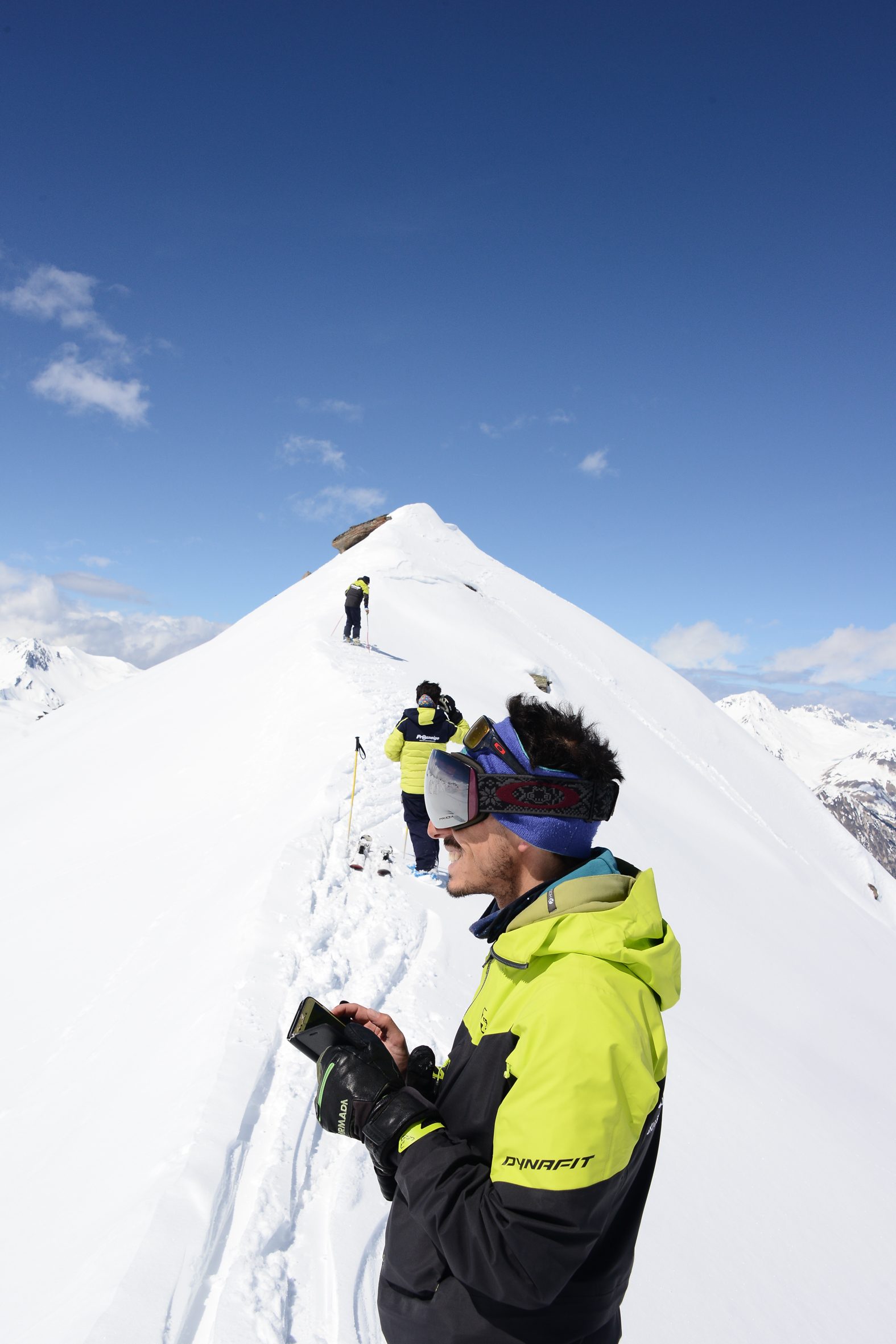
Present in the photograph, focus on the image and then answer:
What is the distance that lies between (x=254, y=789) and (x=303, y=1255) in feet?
23.5

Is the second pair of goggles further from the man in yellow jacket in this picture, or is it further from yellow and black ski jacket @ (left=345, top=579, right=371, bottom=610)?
yellow and black ski jacket @ (left=345, top=579, right=371, bottom=610)

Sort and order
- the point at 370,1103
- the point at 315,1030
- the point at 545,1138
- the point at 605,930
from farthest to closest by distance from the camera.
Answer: the point at 315,1030, the point at 370,1103, the point at 605,930, the point at 545,1138

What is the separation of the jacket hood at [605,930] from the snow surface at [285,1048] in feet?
8.04

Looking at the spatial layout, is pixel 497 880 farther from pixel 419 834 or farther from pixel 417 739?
pixel 419 834

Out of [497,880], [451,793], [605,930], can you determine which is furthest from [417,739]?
[605,930]

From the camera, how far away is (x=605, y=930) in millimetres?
1522

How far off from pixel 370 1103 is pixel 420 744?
5.72 m

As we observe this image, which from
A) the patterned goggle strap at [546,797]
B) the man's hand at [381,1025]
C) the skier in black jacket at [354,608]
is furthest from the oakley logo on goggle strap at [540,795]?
the skier in black jacket at [354,608]

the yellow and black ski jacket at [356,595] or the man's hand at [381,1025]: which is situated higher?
the yellow and black ski jacket at [356,595]

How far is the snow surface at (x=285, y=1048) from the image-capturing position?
3.05 m

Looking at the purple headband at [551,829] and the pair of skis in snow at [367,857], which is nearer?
the purple headband at [551,829]

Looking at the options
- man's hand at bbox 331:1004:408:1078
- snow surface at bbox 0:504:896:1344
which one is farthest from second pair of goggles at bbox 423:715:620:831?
snow surface at bbox 0:504:896:1344

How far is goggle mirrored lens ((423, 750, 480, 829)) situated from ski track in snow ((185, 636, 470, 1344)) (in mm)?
2401

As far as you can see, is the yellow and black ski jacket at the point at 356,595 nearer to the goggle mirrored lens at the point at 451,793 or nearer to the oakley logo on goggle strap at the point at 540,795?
the goggle mirrored lens at the point at 451,793
